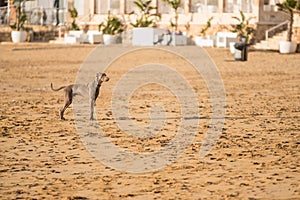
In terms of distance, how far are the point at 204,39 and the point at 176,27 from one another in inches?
156

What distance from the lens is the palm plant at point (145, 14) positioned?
4523 centimetres

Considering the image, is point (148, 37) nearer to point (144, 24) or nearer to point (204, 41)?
point (204, 41)

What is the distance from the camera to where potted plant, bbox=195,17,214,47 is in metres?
41.6

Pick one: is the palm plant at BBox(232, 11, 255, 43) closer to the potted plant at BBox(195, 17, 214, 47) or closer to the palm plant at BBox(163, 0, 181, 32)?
the potted plant at BBox(195, 17, 214, 47)

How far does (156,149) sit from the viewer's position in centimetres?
960

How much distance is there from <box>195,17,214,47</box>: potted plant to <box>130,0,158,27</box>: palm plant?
3.11 m

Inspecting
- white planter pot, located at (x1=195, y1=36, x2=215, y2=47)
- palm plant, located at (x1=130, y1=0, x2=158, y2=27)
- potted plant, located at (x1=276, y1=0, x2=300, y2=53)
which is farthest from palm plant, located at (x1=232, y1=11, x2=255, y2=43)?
palm plant, located at (x1=130, y1=0, x2=158, y2=27)

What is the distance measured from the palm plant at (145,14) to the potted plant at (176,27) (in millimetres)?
1153

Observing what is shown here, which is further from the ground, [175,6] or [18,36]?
[175,6]

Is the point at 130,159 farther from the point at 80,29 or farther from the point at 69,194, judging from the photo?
the point at 80,29

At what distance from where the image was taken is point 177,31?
145 feet

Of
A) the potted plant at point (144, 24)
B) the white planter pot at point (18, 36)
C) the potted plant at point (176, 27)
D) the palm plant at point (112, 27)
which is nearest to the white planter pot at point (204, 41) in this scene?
the potted plant at point (176, 27)

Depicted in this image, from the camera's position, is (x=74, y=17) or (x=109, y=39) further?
(x=74, y=17)

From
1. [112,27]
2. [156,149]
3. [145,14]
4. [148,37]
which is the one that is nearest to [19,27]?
[112,27]
